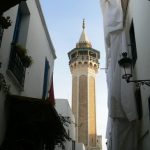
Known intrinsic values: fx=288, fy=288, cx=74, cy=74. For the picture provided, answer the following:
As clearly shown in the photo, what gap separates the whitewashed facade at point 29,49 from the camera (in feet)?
18.2

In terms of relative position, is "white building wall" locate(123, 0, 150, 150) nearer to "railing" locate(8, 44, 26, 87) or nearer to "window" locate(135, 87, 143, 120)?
"window" locate(135, 87, 143, 120)

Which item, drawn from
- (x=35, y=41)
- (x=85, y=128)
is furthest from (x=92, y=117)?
(x=35, y=41)

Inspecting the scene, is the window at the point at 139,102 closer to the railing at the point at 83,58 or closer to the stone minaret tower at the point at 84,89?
the stone minaret tower at the point at 84,89

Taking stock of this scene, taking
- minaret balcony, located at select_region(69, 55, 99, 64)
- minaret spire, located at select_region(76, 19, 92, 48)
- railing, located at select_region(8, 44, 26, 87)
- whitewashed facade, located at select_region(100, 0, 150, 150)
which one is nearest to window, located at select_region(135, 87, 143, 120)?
whitewashed facade, located at select_region(100, 0, 150, 150)

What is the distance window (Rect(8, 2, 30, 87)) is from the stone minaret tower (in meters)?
31.0

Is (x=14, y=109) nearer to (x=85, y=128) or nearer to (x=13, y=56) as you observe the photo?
(x=13, y=56)

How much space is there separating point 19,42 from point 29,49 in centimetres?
51

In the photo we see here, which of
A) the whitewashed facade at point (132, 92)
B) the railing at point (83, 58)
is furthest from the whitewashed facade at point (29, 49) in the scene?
the railing at point (83, 58)

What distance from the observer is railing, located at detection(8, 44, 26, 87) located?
5812mm

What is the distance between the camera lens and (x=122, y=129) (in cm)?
696

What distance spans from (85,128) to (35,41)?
31.5 metres

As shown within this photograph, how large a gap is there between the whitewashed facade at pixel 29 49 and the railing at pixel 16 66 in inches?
1.5

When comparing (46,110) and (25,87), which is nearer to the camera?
(46,110)

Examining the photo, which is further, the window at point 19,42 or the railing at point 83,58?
the railing at point 83,58
